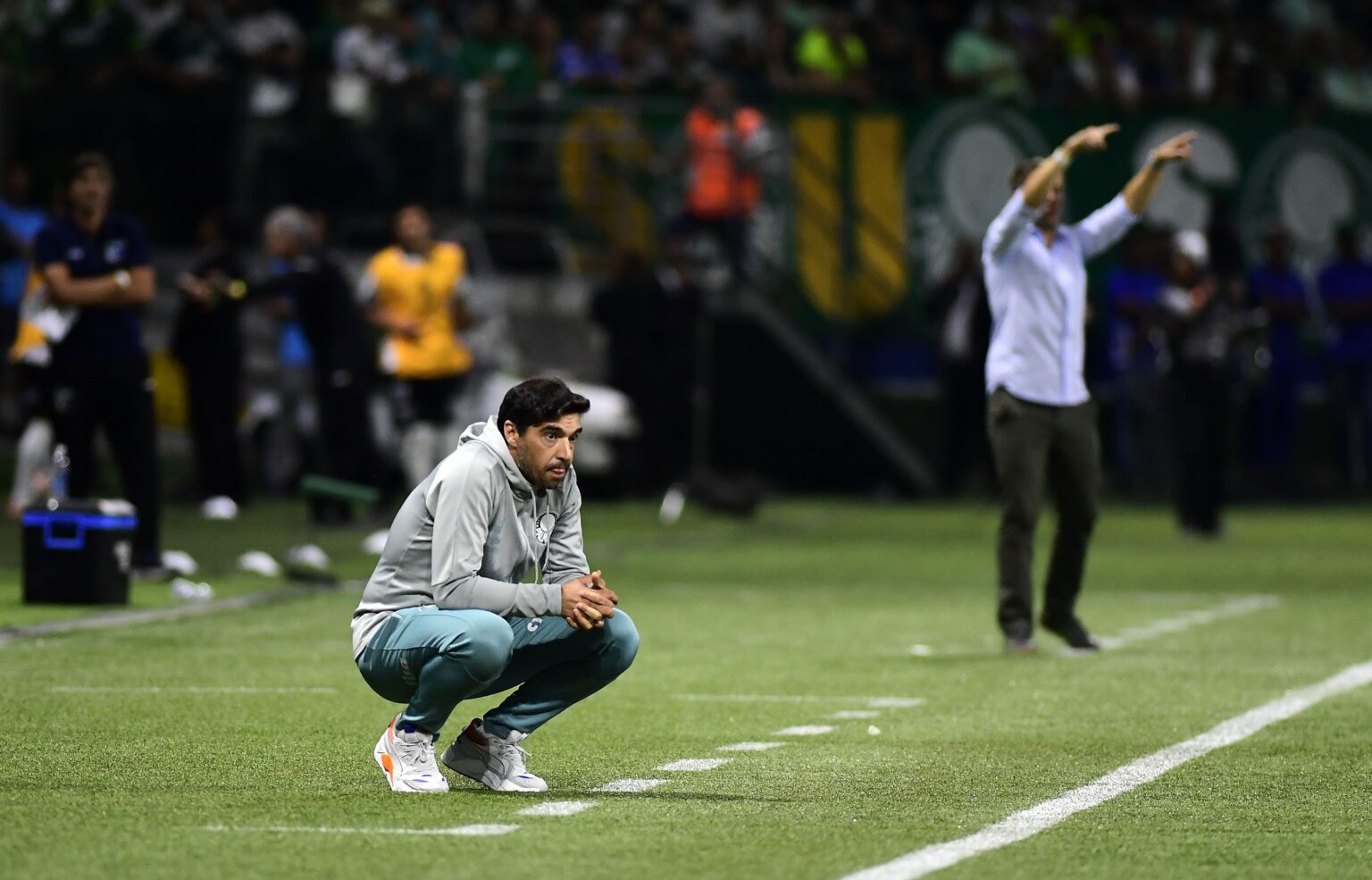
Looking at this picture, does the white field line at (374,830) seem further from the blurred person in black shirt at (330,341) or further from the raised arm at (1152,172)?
the blurred person in black shirt at (330,341)

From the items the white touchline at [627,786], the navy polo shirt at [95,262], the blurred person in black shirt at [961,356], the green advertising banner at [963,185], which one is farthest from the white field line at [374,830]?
the green advertising banner at [963,185]

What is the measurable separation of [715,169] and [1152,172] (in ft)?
42.6

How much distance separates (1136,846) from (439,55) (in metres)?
19.0

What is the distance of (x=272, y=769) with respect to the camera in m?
8.40

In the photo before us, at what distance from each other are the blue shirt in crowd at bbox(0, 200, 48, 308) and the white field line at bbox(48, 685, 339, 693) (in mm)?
11765

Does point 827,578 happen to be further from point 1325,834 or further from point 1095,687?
point 1325,834

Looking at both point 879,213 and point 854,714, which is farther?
point 879,213

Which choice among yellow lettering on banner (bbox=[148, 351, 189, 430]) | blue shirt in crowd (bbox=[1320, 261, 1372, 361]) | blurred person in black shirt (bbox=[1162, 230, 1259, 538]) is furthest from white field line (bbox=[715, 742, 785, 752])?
blue shirt in crowd (bbox=[1320, 261, 1372, 361])

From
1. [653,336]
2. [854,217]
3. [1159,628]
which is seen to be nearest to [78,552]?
[1159,628]

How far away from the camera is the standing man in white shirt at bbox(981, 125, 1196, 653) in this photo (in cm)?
1230

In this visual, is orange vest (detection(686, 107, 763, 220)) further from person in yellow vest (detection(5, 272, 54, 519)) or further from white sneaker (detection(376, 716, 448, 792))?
white sneaker (detection(376, 716, 448, 792))

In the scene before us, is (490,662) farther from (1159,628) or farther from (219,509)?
(219,509)

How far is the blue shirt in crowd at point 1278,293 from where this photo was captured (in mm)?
26625

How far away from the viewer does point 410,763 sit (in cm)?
788
